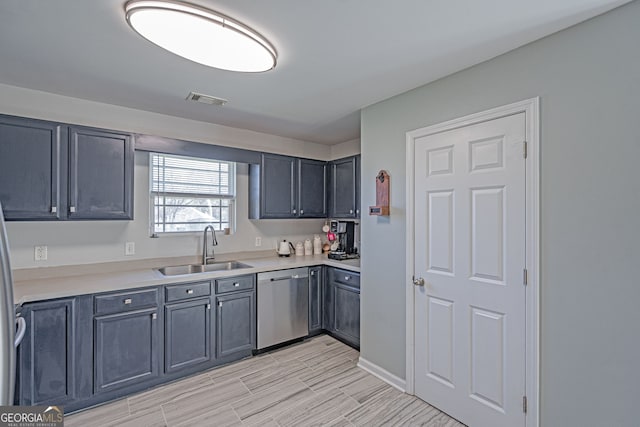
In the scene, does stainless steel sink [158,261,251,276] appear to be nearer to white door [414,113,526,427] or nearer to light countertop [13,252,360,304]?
light countertop [13,252,360,304]

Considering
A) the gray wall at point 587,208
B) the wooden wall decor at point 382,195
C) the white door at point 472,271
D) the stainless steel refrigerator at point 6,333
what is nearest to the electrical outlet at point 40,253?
the stainless steel refrigerator at point 6,333

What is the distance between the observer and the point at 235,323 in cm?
307

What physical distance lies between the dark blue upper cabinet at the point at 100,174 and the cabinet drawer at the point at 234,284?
1.02 meters

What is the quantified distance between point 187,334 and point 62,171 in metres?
1.70

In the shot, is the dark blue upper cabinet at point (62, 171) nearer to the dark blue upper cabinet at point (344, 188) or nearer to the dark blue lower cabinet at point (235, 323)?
the dark blue lower cabinet at point (235, 323)

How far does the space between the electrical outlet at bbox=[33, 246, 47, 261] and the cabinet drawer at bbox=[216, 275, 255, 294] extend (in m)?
1.43

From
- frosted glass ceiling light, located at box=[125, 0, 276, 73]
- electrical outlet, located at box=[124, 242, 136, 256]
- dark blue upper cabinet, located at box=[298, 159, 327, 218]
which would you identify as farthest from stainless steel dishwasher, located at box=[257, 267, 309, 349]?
frosted glass ceiling light, located at box=[125, 0, 276, 73]

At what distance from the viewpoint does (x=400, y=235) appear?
8.57ft

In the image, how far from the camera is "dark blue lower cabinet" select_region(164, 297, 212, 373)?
268 cm

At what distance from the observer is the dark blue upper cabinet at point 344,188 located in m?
3.79

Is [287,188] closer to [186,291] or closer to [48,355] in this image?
[186,291]

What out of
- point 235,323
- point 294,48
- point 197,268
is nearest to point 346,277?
point 235,323

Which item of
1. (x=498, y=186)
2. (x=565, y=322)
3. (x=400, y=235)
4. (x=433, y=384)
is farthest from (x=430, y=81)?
(x=433, y=384)

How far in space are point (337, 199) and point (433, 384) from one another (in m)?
2.35
